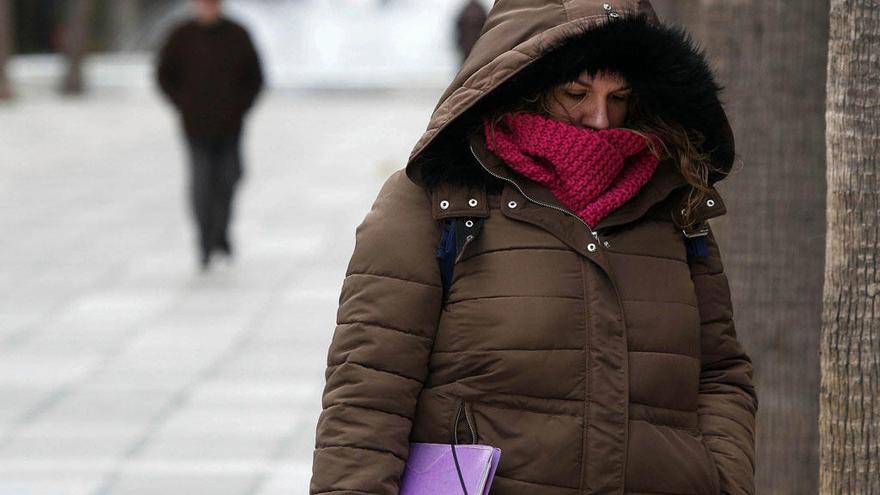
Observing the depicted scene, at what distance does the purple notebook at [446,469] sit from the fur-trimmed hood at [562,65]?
1.52ft

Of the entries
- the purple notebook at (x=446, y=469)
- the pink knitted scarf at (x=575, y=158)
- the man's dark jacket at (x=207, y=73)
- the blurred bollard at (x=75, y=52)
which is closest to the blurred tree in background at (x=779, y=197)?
the pink knitted scarf at (x=575, y=158)

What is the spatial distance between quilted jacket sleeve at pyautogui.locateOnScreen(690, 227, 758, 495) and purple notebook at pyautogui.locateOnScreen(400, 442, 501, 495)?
1.50 ft

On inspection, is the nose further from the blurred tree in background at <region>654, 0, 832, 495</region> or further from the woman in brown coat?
the blurred tree in background at <region>654, 0, 832, 495</region>

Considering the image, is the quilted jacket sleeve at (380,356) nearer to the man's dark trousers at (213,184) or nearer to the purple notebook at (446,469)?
the purple notebook at (446,469)

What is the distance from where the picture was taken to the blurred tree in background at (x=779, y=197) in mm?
4605

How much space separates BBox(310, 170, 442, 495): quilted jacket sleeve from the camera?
8.29 ft

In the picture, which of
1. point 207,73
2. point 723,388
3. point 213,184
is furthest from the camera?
point 213,184

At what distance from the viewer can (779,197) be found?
4664 mm

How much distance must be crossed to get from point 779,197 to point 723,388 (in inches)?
78.3

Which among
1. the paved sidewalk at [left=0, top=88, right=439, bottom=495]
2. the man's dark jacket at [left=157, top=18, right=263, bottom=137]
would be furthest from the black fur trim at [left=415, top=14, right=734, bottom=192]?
the man's dark jacket at [left=157, top=18, right=263, bottom=137]

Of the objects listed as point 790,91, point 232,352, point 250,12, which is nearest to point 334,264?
point 232,352

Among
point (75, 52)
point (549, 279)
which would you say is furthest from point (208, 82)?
point (75, 52)

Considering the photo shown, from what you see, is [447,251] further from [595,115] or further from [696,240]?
[696,240]

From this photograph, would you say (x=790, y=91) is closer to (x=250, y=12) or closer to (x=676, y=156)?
(x=676, y=156)
